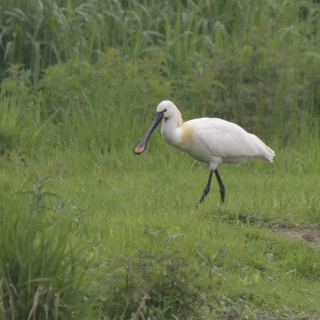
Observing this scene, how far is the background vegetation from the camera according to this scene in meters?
4.76

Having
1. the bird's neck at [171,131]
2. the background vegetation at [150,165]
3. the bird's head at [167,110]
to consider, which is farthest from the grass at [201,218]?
the bird's head at [167,110]

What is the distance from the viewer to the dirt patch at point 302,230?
7.03 meters

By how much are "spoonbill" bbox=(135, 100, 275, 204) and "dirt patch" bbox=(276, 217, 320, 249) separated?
4.25ft

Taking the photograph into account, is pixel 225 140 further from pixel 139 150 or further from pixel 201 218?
pixel 201 218

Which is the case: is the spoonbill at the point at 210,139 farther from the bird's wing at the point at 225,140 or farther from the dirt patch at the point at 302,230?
the dirt patch at the point at 302,230

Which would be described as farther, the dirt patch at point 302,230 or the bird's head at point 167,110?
the bird's head at point 167,110

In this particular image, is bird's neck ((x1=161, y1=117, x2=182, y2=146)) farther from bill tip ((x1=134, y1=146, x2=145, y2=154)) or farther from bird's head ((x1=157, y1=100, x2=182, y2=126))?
bill tip ((x1=134, y1=146, x2=145, y2=154))

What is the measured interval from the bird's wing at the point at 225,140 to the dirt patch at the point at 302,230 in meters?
1.33

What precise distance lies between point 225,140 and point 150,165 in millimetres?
1054

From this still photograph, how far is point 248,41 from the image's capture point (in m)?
11.0

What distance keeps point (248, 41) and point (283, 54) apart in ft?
1.90

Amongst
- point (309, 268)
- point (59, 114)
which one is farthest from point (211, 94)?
point (309, 268)

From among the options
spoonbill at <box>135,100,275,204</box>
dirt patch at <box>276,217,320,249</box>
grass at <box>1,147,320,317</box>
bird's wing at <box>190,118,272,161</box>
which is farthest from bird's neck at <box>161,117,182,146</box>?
dirt patch at <box>276,217,320,249</box>

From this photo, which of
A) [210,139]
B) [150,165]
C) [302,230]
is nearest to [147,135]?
[150,165]
